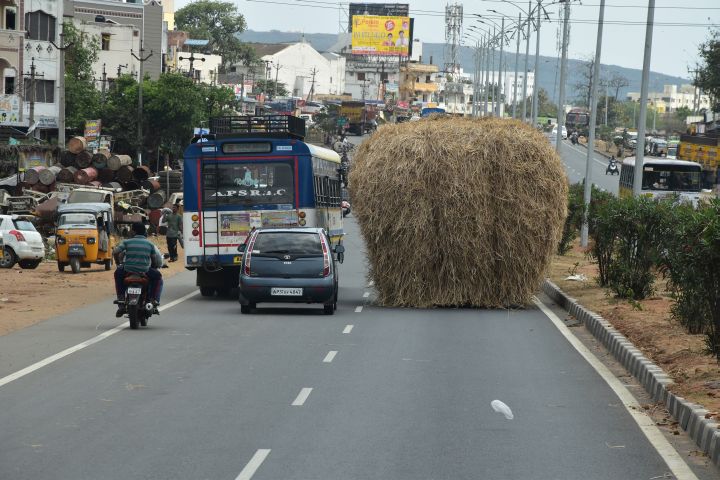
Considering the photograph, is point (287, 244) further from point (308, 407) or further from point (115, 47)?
point (115, 47)

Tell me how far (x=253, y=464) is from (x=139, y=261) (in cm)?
1095

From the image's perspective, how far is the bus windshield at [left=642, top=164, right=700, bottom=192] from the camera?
55875 millimetres

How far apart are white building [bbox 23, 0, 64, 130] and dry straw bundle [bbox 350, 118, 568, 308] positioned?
1707 inches

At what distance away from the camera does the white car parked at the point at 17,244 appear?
34844 mm

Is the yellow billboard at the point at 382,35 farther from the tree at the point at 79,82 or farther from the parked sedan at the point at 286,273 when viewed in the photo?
the parked sedan at the point at 286,273

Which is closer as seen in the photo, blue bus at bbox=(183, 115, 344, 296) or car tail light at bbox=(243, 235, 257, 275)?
car tail light at bbox=(243, 235, 257, 275)

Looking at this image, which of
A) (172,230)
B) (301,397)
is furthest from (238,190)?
(301,397)

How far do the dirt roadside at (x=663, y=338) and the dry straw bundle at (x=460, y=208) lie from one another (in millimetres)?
1753

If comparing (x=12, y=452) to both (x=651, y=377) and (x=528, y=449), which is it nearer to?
(x=528, y=449)

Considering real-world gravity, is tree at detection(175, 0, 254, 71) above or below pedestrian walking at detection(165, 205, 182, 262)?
above

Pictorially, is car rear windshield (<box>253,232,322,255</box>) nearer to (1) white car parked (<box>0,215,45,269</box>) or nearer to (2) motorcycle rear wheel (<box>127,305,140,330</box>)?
(2) motorcycle rear wheel (<box>127,305,140,330</box>)

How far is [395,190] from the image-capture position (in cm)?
2484

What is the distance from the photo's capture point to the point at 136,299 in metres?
20.3

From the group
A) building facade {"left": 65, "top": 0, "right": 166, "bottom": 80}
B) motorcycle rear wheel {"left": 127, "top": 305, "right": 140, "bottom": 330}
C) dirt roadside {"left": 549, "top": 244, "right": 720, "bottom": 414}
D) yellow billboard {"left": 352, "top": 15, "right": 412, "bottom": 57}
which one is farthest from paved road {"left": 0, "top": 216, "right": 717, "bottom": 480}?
yellow billboard {"left": 352, "top": 15, "right": 412, "bottom": 57}
